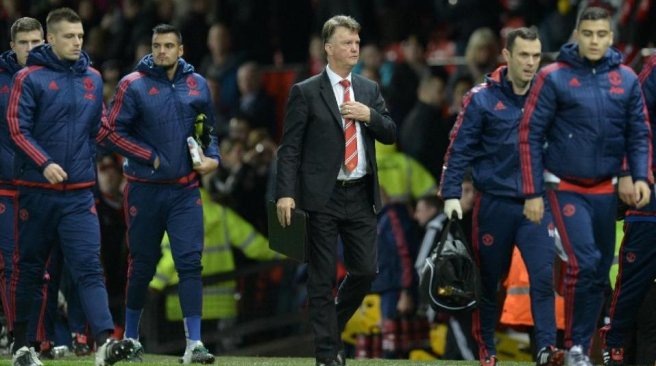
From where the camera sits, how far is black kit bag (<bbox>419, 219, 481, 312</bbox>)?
11.1 metres

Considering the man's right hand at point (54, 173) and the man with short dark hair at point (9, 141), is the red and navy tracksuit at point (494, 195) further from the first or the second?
the man with short dark hair at point (9, 141)

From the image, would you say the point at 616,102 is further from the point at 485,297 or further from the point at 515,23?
the point at 515,23

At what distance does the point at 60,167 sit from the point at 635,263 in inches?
145

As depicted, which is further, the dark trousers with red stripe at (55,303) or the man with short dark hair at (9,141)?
the dark trousers with red stripe at (55,303)

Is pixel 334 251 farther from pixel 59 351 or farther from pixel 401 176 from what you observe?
pixel 401 176

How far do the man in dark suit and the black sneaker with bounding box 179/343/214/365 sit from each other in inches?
43.6

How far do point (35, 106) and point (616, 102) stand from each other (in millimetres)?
3639

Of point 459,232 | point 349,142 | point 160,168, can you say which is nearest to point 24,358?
point 160,168

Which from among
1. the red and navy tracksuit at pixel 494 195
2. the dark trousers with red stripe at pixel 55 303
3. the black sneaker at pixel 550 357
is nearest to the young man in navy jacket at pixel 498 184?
the red and navy tracksuit at pixel 494 195

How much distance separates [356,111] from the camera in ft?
35.4

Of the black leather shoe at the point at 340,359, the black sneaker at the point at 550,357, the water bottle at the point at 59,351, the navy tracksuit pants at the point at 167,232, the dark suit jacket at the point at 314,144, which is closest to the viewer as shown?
the black sneaker at the point at 550,357

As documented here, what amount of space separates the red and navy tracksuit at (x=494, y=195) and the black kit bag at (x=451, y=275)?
109mm

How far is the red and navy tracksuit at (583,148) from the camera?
408 inches

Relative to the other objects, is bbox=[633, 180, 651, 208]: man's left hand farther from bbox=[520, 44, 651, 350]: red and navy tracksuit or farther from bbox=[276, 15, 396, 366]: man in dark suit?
bbox=[276, 15, 396, 366]: man in dark suit
